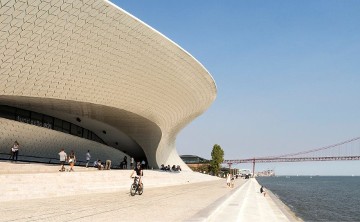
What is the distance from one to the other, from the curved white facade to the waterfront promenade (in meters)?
4.56

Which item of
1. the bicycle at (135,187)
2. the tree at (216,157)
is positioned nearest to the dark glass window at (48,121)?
the bicycle at (135,187)

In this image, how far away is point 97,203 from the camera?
36.3 ft

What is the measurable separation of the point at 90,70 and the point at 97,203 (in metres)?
10.7

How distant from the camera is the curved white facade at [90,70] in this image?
15.6 metres

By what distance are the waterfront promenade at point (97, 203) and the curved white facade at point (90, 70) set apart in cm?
456

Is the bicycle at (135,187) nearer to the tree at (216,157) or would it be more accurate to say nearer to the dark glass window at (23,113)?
the dark glass window at (23,113)

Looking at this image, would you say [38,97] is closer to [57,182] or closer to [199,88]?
[57,182]

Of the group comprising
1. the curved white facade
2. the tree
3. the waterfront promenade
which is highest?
the curved white facade

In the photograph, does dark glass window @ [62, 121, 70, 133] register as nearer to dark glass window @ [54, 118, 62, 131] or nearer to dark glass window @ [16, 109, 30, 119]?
dark glass window @ [54, 118, 62, 131]

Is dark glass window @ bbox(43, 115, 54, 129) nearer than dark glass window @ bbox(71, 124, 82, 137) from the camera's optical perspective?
Yes

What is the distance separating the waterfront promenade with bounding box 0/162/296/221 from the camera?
836 cm

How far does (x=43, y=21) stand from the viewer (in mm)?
15305

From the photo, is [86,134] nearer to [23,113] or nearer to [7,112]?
[23,113]

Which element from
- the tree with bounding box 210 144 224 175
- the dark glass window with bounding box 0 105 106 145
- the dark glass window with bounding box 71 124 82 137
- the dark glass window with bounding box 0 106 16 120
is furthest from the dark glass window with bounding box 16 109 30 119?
the tree with bounding box 210 144 224 175
